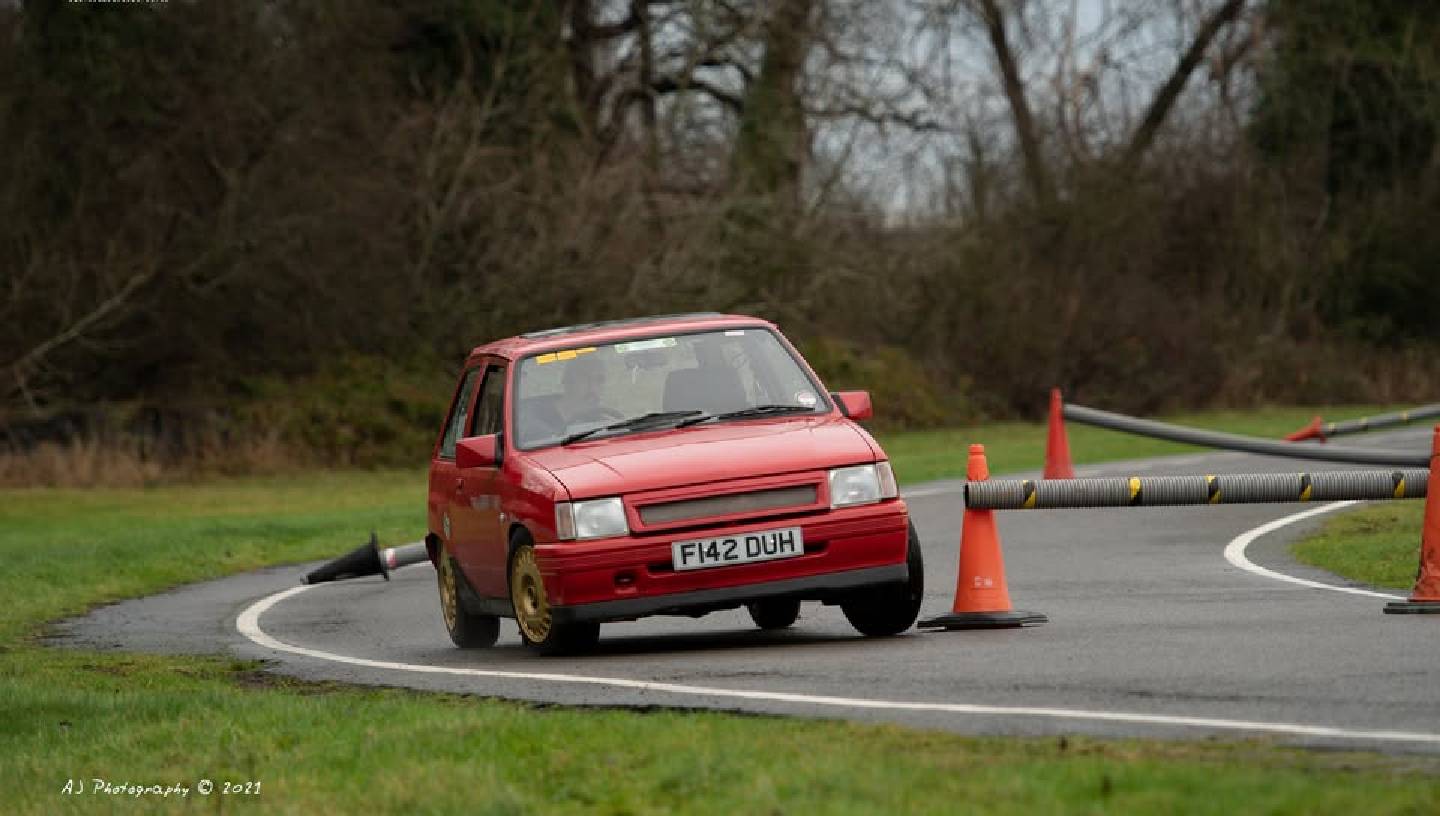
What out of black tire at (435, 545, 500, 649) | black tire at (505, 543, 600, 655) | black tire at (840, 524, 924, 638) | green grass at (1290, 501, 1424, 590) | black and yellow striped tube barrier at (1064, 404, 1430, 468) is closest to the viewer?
black tire at (505, 543, 600, 655)

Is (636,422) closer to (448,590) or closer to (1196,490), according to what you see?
(448,590)

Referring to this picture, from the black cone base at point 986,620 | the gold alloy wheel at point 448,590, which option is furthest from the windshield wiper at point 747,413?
the gold alloy wheel at point 448,590

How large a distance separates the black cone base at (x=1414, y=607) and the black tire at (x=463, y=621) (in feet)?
15.3

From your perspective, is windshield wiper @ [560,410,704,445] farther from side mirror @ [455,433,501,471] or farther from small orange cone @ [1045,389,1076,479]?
small orange cone @ [1045,389,1076,479]

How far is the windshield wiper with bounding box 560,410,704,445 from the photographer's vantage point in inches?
479

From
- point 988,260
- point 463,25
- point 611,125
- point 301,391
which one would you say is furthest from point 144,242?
point 988,260

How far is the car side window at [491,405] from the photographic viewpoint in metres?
12.9

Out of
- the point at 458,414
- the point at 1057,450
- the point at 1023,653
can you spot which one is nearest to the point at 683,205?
the point at 1057,450

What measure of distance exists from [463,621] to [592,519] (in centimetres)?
225

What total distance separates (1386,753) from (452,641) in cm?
771

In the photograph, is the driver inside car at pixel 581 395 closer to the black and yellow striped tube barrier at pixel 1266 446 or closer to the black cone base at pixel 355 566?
the black cone base at pixel 355 566

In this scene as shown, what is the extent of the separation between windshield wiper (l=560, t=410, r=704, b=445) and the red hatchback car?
0.01 metres

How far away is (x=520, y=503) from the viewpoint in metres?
11.8

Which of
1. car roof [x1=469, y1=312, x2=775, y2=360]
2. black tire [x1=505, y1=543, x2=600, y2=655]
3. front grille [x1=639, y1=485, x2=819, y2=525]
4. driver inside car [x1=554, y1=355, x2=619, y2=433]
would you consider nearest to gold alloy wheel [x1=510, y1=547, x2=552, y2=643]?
black tire [x1=505, y1=543, x2=600, y2=655]
